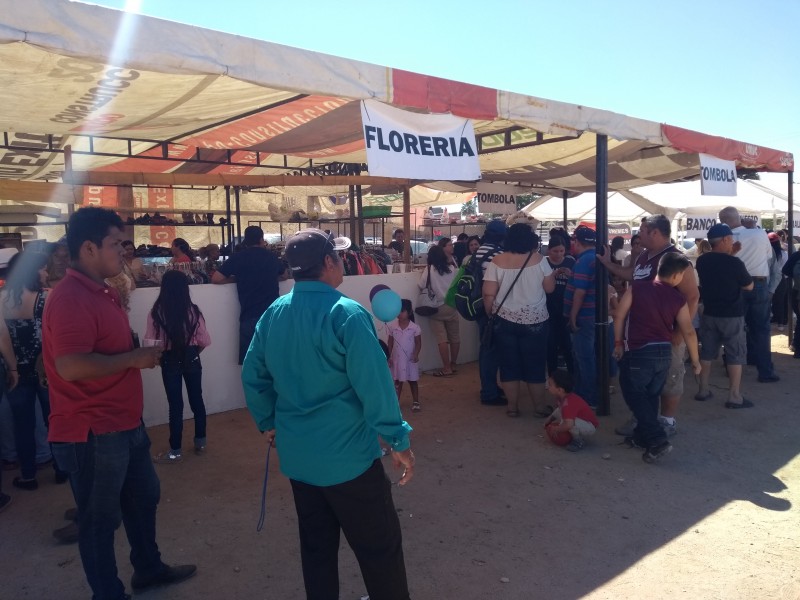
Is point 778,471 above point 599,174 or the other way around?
the other way around

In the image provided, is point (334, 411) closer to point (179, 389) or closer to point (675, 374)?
point (179, 389)

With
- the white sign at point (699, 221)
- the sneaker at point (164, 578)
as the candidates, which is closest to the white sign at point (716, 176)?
the white sign at point (699, 221)

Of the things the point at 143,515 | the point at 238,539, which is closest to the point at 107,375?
the point at 143,515

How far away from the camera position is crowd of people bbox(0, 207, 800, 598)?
231 centimetres

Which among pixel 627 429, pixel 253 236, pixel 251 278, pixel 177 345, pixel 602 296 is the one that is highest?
pixel 253 236

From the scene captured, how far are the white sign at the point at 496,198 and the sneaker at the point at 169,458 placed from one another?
25.7 ft

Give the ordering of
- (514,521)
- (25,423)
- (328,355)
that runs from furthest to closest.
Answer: (25,423)
(514,521)
(328,355)

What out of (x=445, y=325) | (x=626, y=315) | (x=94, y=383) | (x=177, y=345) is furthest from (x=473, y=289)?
(x=94, y=383)

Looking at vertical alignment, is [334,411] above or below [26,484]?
above

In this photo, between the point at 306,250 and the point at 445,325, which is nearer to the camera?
the point at 306,250

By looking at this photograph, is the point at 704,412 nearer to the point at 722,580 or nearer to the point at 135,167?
the point at 722,580

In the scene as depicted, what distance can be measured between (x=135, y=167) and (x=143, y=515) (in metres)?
7.72

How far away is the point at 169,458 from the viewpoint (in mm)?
4859

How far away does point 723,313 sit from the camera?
20.6ft
